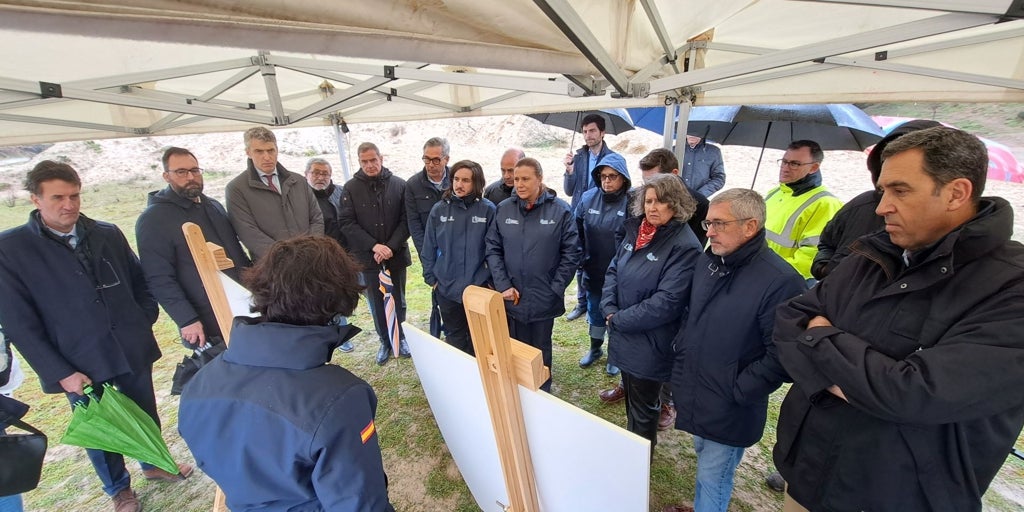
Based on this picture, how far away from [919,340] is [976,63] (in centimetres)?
217

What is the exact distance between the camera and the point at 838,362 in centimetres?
109

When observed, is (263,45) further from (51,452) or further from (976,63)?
(51,452)

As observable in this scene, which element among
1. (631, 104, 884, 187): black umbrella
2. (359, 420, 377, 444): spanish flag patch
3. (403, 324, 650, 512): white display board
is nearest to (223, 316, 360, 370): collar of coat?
(359, 420, 377, 444): spanish flag patch

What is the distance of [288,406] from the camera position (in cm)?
103

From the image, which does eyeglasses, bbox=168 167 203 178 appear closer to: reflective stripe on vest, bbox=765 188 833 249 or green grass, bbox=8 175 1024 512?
green grass, bbox=8 175 1024 512

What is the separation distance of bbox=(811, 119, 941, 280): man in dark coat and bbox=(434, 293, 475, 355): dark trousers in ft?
7.74

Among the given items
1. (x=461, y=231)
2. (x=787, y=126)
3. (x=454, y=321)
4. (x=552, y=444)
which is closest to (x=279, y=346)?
(x=552, y=444)

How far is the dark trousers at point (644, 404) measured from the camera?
7.07 feet

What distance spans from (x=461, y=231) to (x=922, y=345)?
2.45 meters

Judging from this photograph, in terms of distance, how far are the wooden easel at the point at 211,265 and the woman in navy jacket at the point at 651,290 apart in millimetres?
2104

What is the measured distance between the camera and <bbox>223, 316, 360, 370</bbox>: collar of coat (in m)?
1.05

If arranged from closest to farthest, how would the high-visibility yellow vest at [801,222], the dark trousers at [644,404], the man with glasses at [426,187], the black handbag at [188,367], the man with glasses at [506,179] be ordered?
1. the dark trousers at [644,404]
2. the black handbag at [188,367]
3. the high-visibility yellow vest at [801,222]
4. the man with glasses at [426,187]
5. the man with glasses at [506,179]

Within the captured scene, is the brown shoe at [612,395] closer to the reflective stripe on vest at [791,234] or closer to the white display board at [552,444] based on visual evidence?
the white display board at [552,444]

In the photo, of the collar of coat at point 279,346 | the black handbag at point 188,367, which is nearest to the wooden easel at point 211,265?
the black handbag at point 188,367
